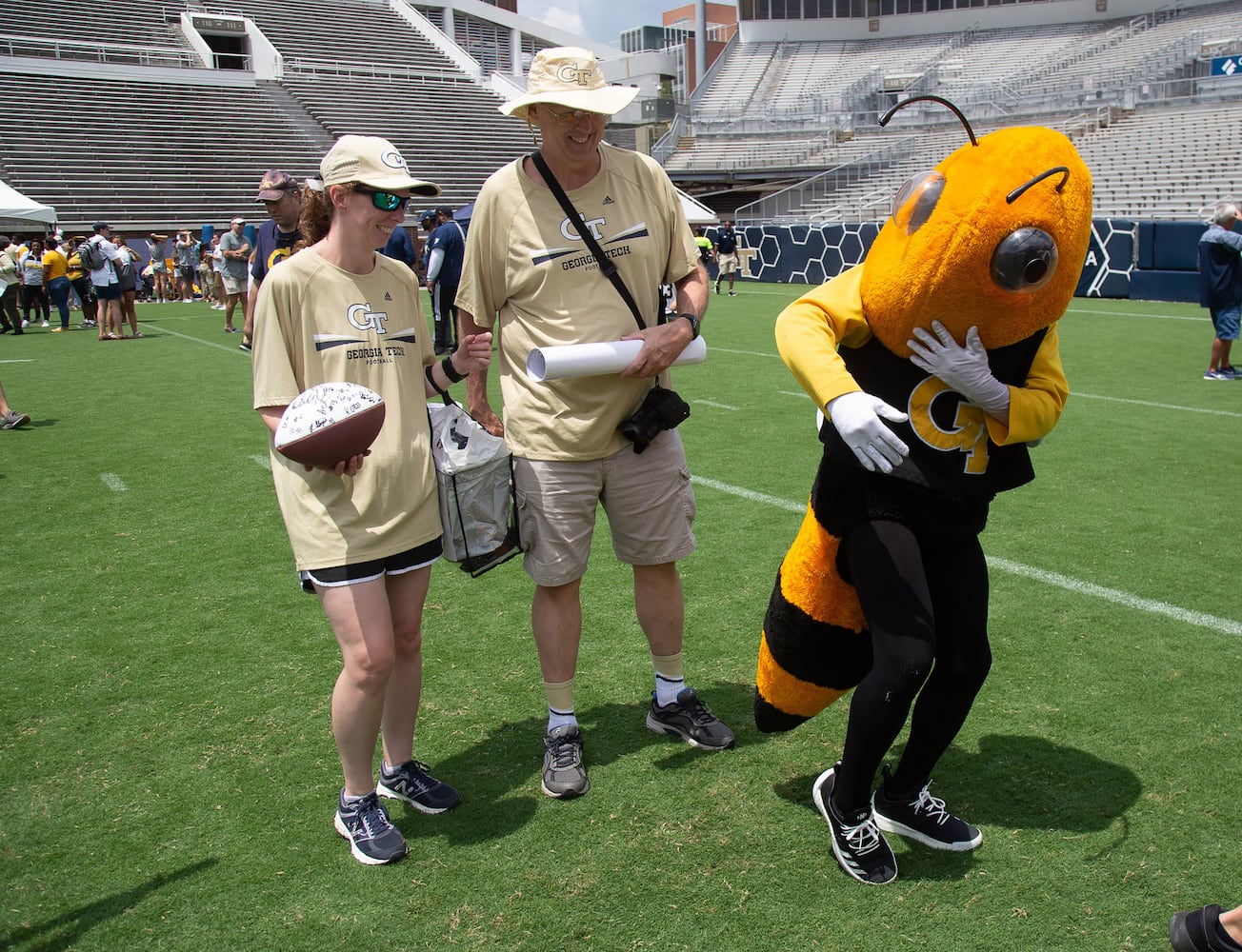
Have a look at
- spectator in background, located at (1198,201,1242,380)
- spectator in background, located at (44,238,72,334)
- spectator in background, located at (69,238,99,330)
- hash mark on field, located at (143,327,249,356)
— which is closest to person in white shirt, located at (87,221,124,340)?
hash mark on field, located at (143,327,249,356)

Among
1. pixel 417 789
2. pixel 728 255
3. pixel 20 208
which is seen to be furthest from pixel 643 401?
pixel 728 255

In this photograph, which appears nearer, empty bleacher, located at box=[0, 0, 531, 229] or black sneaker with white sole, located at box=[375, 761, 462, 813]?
black sneaker with white sole, located at box=[375, 761, 462, 813]

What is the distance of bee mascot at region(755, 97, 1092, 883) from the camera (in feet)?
7.63

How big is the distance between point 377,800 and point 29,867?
36.0 inches

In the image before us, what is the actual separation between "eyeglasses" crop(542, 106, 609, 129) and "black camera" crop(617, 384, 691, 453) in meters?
0.80

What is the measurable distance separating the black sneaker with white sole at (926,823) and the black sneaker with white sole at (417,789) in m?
1.21

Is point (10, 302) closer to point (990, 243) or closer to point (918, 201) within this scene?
point (918, 201)

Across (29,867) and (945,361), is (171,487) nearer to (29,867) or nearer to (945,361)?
(29,867)

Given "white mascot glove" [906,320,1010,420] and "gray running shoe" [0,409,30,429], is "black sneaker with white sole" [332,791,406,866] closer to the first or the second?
"white mascot glove" [906,320,1010,420]

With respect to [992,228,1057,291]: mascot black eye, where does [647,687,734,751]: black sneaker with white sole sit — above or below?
below

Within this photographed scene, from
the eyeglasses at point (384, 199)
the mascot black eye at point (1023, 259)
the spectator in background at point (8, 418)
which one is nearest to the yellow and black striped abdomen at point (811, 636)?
the mascot black eye at point (1023, 259)

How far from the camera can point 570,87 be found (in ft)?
9.72

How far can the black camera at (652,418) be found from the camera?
122 inches

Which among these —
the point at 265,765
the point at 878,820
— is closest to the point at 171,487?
the point at 265,765
